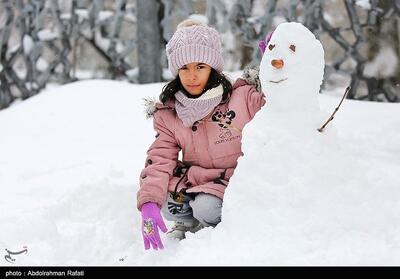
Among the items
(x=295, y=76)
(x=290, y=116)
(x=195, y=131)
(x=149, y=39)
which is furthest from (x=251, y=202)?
(x=149, y=39)

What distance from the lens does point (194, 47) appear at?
2188mm

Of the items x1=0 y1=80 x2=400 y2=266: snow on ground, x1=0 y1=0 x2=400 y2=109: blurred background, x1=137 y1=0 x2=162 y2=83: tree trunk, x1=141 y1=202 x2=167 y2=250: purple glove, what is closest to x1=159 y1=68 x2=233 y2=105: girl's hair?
x1=0 y1=80 x2=400 y2=266: snow on ground

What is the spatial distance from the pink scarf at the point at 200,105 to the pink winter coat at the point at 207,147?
0.04 meters

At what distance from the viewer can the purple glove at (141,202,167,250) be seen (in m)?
2.10

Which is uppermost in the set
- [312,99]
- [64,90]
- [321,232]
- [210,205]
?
[312,99]

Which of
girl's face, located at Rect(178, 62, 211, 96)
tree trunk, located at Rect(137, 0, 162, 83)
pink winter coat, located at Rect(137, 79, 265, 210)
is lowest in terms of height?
tree trunk, located at Rect(137, 0, 162, 83)

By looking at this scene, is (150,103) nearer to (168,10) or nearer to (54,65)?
(168,10)

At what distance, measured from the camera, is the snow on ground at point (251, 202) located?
5.58 feet

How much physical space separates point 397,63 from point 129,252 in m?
3.01

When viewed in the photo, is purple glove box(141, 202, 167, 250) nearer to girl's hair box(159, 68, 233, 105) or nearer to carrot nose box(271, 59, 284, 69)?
girl's hair box(159, 68, 233, 105)

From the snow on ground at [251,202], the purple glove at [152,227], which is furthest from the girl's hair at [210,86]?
the purple glove at [152,227]

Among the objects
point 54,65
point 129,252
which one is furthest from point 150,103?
point 54,65

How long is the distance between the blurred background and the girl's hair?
2.46 m

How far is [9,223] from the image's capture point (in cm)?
247
